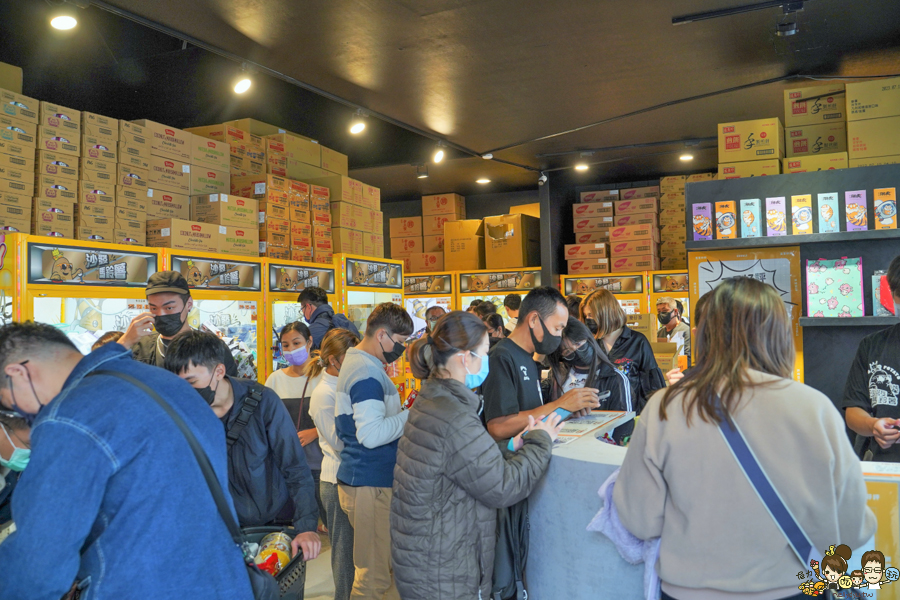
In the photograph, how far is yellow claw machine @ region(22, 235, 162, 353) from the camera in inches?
150

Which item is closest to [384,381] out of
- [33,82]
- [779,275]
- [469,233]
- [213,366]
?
[213,366]

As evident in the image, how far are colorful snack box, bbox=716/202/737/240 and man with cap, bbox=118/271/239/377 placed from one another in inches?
114

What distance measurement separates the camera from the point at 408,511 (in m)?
2.22

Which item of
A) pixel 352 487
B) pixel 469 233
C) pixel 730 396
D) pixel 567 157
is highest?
pixel 567 157

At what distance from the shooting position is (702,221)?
4.14 metres

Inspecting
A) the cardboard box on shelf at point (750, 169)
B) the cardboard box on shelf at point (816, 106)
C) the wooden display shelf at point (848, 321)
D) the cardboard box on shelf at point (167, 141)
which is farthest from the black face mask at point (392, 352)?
the cardboard box on shelf at point (816, 106)

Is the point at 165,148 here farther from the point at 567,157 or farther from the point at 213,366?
the point at 567,157

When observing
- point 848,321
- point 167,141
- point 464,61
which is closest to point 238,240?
point 167,141

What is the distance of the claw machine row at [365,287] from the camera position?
6.32 metres

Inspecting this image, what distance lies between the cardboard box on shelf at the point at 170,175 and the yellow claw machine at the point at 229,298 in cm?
61

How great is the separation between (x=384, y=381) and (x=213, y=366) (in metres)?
0.85

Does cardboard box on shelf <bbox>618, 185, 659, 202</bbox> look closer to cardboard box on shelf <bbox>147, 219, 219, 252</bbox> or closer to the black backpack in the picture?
cardboard box on shelf <bbox>147, 219, 219, 252</bbox>

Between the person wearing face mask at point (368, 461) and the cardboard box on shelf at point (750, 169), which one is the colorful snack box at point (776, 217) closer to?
the cardboard box on shelf at point (750, 169)

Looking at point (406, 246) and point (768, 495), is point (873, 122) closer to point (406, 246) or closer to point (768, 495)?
point (768, 495)
